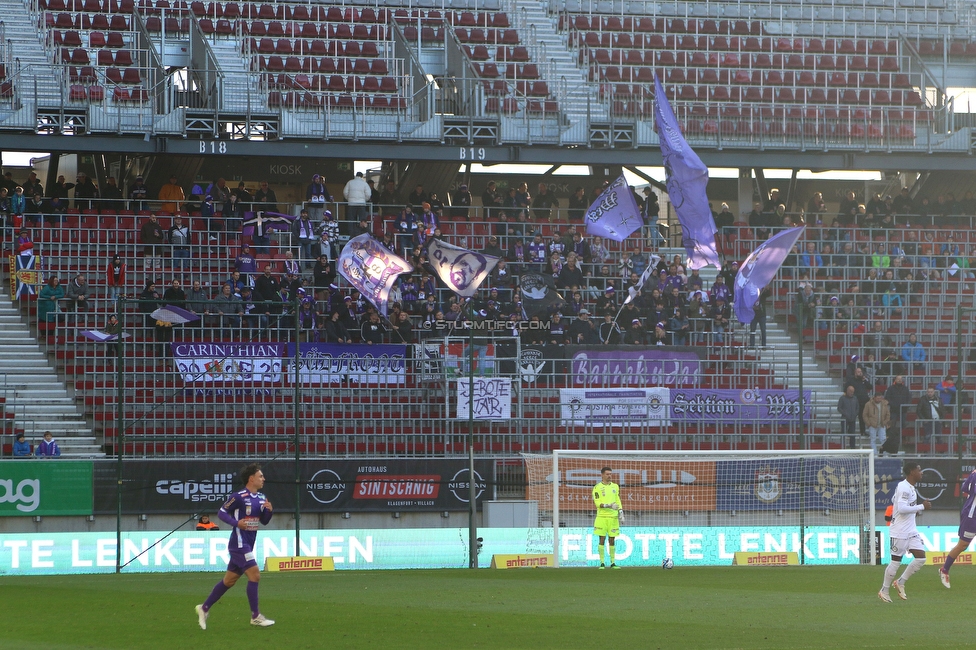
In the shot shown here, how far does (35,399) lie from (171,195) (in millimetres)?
7372

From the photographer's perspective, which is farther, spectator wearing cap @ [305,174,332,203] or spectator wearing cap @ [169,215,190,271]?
spectator wearing cap @ [305,174,332,203]

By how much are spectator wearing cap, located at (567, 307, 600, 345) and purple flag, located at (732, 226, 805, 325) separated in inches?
130

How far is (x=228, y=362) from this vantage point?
25.9 m

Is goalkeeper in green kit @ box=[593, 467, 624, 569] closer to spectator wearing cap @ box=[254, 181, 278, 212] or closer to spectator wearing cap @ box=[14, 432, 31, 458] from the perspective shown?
spectator wearing cap @ box=[14, 432, 31, 458]

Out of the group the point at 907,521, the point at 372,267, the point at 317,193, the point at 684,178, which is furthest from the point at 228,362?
the point at 907,521

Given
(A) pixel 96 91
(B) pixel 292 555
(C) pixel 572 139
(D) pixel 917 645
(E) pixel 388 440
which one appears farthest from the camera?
(C) pixel 572 139

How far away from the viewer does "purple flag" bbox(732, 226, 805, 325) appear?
88.6 ft

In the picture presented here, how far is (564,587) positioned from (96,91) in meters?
19.5

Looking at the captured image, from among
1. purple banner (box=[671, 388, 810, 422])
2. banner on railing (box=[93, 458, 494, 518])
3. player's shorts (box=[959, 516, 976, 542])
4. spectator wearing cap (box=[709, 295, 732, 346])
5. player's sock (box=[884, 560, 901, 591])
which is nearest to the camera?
player's sock (box=[884, 560, 901, 591])

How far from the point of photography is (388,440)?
85.3 ft

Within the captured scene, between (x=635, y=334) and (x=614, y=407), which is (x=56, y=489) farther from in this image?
(x=635, y=334)

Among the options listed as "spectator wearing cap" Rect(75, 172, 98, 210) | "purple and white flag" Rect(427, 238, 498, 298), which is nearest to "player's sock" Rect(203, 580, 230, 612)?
"purple and white flag" Rect(427, 238, 498, 298)

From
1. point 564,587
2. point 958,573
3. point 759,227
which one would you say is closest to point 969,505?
point 958,573

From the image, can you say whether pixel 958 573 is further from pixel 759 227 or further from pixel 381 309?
pixel 759 227
